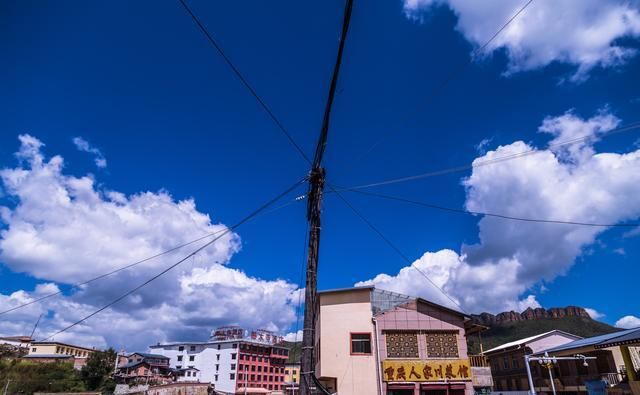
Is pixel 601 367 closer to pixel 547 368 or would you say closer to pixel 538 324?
pixel 547 368

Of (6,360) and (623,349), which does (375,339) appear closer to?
(623,349)

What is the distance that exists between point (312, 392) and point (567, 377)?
129 feet

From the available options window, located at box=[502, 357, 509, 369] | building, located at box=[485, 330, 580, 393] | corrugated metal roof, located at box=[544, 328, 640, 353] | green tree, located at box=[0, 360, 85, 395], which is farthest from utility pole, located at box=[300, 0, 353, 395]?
green tree, located at box=[0, 360, 85, 395]

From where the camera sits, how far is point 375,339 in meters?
24.0

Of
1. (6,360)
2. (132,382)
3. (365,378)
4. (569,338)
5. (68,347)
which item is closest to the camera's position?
(365,378)

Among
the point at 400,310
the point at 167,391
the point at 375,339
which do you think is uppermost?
the point at 400,310

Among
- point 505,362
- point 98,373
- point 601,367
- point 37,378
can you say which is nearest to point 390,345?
point 601,367

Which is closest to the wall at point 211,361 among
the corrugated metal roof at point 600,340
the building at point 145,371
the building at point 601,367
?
the building at point 145,371

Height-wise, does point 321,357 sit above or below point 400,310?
below

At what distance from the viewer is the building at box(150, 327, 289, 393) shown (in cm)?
9669

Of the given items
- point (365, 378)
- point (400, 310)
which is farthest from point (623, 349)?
point (365, 378)

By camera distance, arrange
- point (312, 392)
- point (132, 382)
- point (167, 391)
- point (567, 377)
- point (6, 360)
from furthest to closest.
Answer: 1. point (132, 382)
2. point (6, 360)
3. point (167, 391)
4. point (567, 377)
5. point (312, 392)

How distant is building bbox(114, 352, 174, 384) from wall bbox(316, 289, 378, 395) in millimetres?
62110

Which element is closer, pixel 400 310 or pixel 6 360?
pixel 400 310
